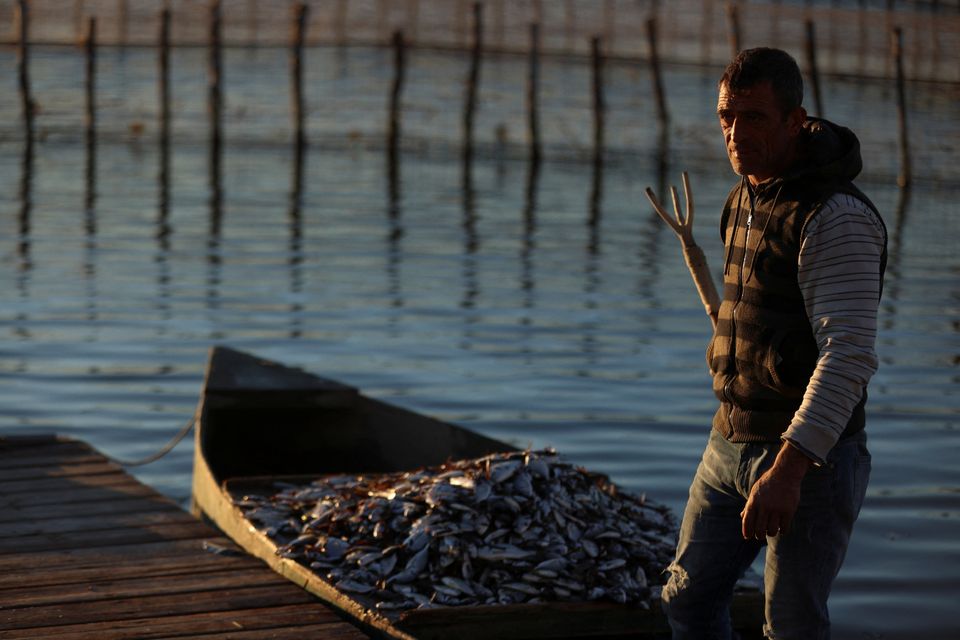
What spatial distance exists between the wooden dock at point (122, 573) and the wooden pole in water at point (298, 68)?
80.5 ft

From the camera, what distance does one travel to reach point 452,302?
17.6 m

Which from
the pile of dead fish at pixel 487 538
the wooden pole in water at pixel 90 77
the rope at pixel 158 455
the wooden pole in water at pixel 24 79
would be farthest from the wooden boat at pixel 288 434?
the wooden pole in water at pixel 24 79

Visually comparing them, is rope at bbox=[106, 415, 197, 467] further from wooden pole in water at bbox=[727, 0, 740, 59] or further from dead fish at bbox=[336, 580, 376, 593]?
wooden pole in water at bbox=[727, 0, 740, 59]

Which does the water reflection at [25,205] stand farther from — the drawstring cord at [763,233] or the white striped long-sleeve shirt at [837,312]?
the white striped long-sleeve shirt at [837,312]

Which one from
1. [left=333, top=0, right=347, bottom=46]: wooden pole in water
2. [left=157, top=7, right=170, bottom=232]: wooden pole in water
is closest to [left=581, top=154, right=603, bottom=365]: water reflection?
[left=157, top=7, right=170, bottom=232]: wooden pole in water

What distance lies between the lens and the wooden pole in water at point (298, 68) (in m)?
33.1

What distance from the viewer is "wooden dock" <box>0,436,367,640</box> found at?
653cm

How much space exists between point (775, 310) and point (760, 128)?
0.56 m

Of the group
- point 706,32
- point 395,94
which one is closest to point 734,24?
point 395,94

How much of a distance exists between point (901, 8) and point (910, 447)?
7797 centimetres

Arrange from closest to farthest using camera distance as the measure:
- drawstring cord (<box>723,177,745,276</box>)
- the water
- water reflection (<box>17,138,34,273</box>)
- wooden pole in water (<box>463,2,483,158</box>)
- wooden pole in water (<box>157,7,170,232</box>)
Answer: drawstring cord (<box>723,177,745,276</box>), the water, water reflection (<box>17,138,34,273</box>), wooden pole in water (<box>157,7,170,232</box>), wooden pole in water (<box>463,2,483,158</box>)

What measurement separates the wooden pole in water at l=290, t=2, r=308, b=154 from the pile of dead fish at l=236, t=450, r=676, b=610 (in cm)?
2617

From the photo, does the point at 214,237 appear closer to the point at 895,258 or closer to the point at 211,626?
the point at 895,258

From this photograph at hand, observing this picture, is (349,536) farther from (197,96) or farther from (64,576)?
(197,96)
